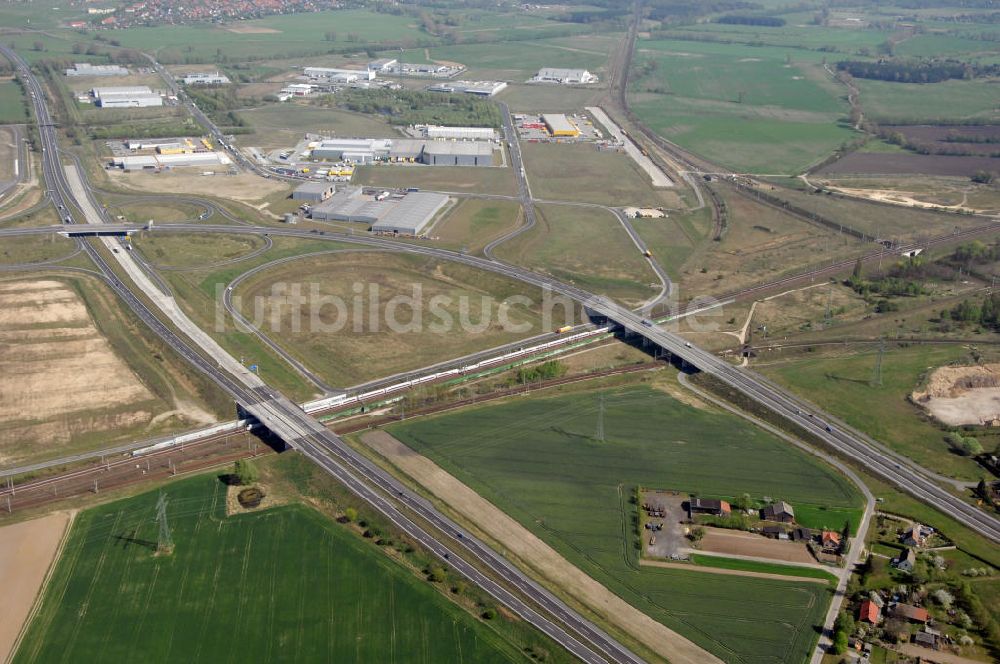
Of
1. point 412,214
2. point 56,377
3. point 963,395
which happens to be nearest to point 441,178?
point 412,214

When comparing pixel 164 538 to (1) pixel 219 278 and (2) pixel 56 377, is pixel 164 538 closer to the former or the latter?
(2) pixel 56 377

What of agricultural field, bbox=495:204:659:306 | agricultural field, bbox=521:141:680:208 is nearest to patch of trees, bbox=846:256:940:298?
→ agricultural field, bbox=495:204:659:306

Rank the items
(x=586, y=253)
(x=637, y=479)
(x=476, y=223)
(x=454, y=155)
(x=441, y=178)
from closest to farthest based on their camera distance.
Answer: (x=637, y=479)
(x=586, y=253)
(x=476, y=223)
(x=441, y=178)
(x=454, y=155)

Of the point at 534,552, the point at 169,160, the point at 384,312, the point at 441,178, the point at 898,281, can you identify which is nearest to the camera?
the point at 534,552

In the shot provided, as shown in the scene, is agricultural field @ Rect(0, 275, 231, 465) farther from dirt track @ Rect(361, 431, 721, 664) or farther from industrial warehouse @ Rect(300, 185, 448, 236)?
industrial warehouse @ Rect(300, 185, 448, 236)

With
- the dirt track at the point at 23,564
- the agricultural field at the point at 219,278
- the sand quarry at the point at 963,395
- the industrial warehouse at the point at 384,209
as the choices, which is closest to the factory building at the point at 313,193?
the industrial warehouse at the point at 384,209

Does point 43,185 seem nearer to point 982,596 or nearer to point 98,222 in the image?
point 98,222

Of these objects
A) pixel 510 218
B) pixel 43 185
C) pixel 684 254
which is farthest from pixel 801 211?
pixel 43 185
